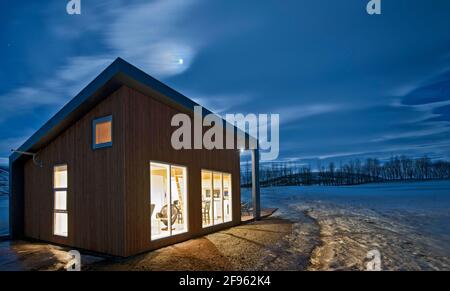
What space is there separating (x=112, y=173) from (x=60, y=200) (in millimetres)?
2750

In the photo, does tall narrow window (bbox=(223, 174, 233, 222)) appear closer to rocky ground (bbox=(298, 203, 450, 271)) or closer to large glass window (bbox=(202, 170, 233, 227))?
large glass window (bbox=(202, 170, 233, 227))

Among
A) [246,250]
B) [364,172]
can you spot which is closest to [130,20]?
[246,250]

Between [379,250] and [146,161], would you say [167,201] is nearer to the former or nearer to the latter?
[146,161]

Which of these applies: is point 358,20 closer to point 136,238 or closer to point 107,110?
point 107,110

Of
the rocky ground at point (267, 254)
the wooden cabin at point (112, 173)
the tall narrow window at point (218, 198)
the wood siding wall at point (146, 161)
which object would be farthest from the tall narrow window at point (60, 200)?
the tall narrow window at point (218, 198)

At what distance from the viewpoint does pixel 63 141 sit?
686 cm

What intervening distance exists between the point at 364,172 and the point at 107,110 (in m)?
79.0

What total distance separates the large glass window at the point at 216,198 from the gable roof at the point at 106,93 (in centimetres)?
285

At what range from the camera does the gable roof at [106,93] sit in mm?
5246

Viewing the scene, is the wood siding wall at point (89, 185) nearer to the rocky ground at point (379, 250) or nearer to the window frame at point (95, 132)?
the window frame at point (95, 132)

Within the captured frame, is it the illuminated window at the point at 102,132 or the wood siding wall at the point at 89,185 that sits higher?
the illuminated window at the point at 102,132

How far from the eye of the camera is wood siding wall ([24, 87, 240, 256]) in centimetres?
539

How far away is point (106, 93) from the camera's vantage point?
578 cm

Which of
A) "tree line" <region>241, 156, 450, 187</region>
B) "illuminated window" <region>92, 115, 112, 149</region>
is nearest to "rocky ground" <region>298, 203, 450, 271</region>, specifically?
"illuminated window" <region>92, 115, 112, 149</region>
